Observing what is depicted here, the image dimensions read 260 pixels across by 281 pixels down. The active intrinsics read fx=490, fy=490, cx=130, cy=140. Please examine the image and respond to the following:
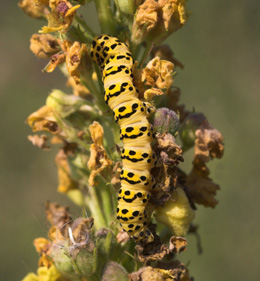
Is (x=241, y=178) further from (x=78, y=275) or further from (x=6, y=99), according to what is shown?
(x=6, y=99)

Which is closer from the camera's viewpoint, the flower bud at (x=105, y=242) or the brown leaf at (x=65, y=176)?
the flower bud at (x=105, y=242)

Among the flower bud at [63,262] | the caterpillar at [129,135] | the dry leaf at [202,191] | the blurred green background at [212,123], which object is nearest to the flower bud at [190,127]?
the dry leaf at [202,191]

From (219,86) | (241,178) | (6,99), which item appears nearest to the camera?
(241,178)

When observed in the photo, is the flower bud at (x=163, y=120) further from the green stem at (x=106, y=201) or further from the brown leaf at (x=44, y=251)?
the brown leaf at (x=44, y=251)

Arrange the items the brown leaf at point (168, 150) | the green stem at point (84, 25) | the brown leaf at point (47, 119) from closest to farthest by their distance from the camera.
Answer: the brown leaf at point (168, 150)
the green stem at point (84, 25)
the brown leaf at point (47, 119)

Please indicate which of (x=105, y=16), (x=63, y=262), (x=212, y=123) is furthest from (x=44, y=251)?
Answer: (x=212, y=123)

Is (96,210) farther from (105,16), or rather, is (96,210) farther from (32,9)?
(32,9)

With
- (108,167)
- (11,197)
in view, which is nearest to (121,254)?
(108,167)
